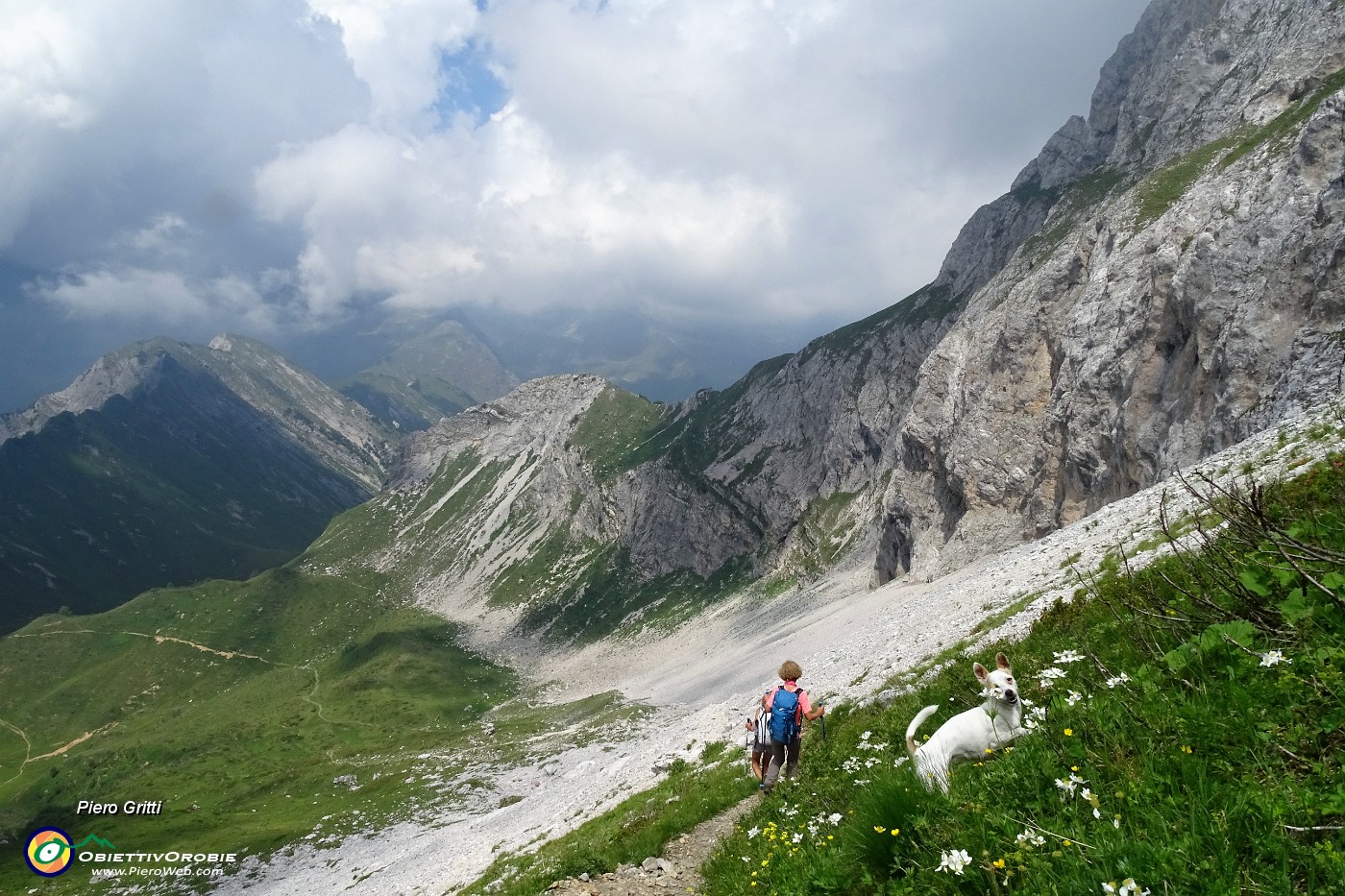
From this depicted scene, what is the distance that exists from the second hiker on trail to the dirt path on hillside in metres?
0.95

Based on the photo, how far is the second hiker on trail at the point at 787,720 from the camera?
44.1ft

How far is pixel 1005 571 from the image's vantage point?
114 ft

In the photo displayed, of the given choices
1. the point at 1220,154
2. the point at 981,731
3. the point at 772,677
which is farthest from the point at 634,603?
the point at 981,731

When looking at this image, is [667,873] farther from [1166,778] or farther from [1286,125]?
[1286,125]

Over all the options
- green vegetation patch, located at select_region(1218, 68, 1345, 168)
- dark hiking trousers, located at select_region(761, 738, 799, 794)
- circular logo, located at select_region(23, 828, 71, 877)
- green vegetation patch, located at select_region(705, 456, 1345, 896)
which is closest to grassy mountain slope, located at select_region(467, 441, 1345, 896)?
green vegetation patch, located at select_region(705, 456, 1345, 896)

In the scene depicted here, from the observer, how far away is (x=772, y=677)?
64.1 m

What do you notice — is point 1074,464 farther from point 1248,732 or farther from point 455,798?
point 455,798

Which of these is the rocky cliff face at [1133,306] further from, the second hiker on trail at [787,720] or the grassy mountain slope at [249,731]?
the grassy mountain slope at [249,731]

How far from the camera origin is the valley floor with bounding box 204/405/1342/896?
2356cm

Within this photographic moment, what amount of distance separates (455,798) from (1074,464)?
2865 inches

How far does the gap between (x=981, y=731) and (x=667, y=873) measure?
6956 mm

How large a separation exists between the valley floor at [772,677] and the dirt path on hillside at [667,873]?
20.2 feet

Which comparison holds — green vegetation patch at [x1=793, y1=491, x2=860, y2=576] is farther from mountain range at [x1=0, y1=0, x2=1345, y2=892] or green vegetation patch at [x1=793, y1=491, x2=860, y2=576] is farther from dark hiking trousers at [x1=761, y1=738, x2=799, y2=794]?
dark hiking trousers at [x1=761, y1=738, x2=799, y2=794]

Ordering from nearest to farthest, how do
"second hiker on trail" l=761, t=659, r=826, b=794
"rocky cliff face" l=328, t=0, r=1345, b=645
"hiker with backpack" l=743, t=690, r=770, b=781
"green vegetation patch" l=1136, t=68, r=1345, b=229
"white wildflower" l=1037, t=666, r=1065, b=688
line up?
"white wildflower" l=1037, t=666, r=1065, b=688
"second hiker on trail" l=761, t=659, r=826, b=794
"hiker with backpack" l=743, t=690, r=770, b=781
"rocky cliff face" l=328, t=0, r=1345, b=645
"green vegetation patch" l=1136, t=68, r=1345, b=229
